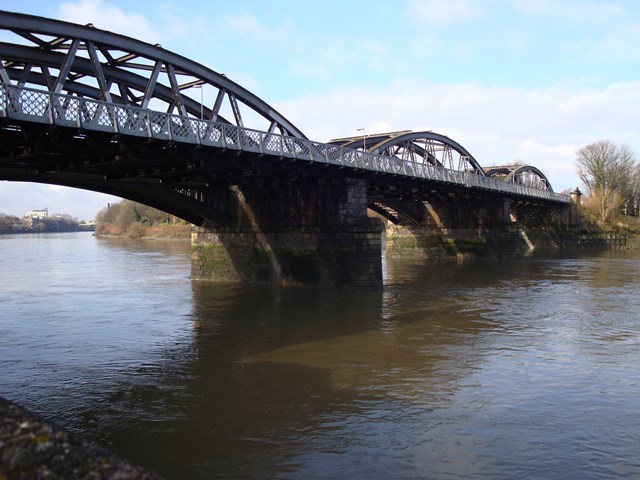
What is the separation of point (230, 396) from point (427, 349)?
20.2 ft

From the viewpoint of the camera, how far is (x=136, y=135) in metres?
18.8

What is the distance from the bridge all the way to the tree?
4972cm

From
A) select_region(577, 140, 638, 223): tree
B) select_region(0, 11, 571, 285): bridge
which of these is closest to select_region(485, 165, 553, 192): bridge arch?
select_region(577, 140, 638, 223): tree

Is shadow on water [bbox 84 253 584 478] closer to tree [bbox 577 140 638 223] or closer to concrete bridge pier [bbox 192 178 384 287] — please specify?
concrete bridge pier [bbox 192 178 384 287]

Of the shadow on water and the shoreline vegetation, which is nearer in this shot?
the shadow on water

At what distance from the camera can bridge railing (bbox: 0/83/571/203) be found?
16156 mm

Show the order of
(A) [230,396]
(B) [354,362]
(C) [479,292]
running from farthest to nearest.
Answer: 1. (C) [479,292]
2. (B) [354,362]
3. (A) [230,396]

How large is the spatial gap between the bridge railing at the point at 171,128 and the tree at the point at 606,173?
60300mm

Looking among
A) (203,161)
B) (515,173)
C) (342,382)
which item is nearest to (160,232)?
(515,173)

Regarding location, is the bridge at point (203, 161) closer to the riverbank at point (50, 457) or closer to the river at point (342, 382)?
the river at point (342, 382)

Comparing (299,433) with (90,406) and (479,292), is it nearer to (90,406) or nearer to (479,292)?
(90,406)

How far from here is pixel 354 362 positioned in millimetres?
14055

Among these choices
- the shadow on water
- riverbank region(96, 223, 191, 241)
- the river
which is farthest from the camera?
riverbank region(96, 223, 191, 241)

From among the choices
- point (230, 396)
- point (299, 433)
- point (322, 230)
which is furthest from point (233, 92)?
point (299, 433)
